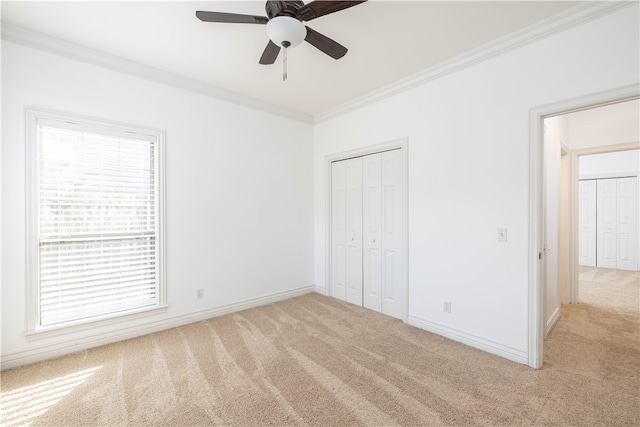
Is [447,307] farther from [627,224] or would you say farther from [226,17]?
[627,224]

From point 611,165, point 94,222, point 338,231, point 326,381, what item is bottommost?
point 326,381

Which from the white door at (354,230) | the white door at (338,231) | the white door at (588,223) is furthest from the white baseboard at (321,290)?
the white door at (588,223)

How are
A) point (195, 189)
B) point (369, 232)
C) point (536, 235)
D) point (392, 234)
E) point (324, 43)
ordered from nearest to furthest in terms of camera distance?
point (324, 43) → point (536, 235) → point (195, 189) → point (392, 234) → point (369, 232)

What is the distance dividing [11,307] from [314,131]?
3.97m

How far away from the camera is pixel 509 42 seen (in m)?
2.40

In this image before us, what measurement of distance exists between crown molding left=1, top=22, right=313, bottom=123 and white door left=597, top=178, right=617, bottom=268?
7531mm

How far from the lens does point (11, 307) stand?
90.4 inches

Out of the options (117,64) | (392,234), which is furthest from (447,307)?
(117,64)

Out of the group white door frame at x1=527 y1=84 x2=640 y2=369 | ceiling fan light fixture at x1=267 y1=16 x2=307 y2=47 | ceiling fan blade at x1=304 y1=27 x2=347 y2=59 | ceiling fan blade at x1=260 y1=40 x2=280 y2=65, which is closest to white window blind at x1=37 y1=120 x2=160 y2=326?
ceiling fan blade at x1=260 y1=40 x2=280 y2=65

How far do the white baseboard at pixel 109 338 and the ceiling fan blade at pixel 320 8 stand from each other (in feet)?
10.6

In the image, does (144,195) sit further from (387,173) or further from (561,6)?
(561,6)

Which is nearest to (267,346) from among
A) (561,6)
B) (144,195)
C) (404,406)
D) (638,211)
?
(404,406)

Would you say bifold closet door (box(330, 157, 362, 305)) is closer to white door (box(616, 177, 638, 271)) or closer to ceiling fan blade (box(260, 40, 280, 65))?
ceiling fan blade (box(260, 40, 280, 65))

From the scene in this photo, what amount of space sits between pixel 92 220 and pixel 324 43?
8.86 feet
